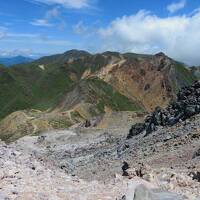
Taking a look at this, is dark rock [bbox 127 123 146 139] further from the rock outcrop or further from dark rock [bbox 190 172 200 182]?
dark rock [bbox 190 172 200 182]

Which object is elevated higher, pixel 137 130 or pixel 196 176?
pixel 196 176

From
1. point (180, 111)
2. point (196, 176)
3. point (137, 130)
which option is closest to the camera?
point (196, 176)

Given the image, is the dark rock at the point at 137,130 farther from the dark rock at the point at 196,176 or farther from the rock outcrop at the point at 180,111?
the dark rock at the point at 196,176

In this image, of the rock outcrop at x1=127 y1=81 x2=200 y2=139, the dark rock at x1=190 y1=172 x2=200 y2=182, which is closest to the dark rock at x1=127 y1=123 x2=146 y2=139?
the rock outcrop at x1=127 y1=81 x2=200 y2=139

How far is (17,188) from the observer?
16672 millimetres

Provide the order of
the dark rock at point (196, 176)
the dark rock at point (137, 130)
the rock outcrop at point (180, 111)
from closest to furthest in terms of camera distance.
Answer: the dark rock at point (196, 176), the rock outcrop at point (180, 111), the dark rock at point (137, 130)

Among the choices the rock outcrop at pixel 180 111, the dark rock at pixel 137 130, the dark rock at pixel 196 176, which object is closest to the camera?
the dark rock at pixel 196 176

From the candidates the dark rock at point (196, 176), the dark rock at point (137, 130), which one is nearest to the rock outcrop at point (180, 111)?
the dark rock at point (137, 130)

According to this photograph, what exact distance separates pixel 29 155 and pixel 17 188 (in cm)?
466

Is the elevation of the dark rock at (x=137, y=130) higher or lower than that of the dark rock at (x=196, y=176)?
lower

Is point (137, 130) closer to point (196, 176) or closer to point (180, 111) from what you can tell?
point (180, 111)

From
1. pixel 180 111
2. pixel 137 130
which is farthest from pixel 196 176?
pixel 137 130

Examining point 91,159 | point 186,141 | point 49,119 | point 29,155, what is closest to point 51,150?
point 91,159

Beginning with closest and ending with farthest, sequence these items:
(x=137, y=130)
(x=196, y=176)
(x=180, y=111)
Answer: (x=196, y=176) → (x=180, y=111) → (x=137, y=130)
